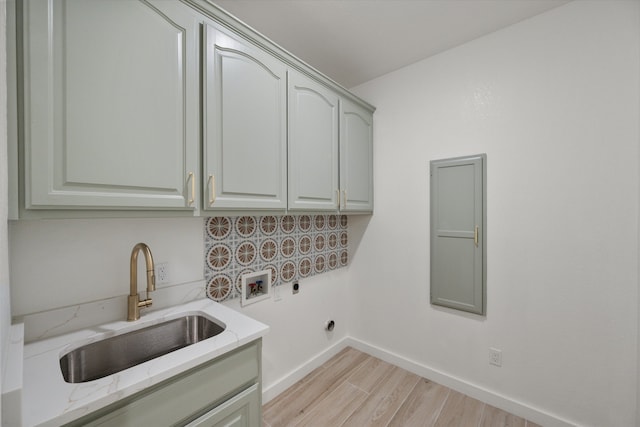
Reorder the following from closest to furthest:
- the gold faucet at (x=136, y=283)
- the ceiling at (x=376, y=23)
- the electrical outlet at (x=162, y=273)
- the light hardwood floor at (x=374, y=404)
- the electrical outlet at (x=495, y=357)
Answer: the gold faucet at (x=136, y=283), the electrical outlet at (x=162, y=273), the ceiling at (x=376, y=23), the light hardwood floor at (x=374, y=404), the electrical outlet at (x=495, y=357)

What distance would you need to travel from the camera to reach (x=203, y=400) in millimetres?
975

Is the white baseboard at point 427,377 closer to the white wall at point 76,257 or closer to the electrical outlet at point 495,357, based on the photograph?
the electrical outlet at point 495,357

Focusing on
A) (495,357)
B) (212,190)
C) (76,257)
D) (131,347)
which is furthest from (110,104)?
(495,357)

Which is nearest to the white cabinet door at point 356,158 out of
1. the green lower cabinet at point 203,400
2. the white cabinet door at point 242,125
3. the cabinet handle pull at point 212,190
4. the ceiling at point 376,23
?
the ceiling at point 376,23

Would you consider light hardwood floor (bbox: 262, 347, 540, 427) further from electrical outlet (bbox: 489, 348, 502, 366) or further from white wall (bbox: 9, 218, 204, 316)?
white wall (bbox: 9, 218, 204, 316)

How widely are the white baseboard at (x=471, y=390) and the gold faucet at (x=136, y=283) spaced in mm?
1935

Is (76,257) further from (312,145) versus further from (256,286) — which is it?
(312,145)

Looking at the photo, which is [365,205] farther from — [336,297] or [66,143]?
[66,143]

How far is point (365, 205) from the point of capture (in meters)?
2.28

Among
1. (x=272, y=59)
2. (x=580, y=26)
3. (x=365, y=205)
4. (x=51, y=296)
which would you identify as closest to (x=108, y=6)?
(x=272, y=59)

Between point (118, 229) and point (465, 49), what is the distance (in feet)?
8.01

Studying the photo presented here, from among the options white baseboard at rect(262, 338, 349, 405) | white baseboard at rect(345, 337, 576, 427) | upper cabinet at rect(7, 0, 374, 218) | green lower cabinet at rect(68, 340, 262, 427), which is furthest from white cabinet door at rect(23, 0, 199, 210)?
white baseboard at rect(345, 337, 576, 427)

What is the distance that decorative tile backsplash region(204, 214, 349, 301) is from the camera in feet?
5.27

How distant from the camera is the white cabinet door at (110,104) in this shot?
0.81 meters
